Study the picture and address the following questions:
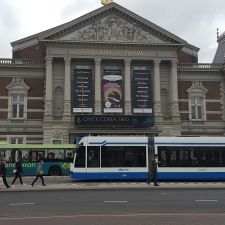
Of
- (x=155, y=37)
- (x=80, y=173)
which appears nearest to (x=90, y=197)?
(x=80, y=173)

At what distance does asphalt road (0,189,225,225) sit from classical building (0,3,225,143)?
1241 inches

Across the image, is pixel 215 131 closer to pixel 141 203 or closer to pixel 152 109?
pixel 152 109

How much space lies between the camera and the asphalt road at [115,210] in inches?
510

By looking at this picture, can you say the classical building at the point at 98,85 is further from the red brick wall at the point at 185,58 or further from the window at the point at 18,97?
the red brick wall at the point at 185,58

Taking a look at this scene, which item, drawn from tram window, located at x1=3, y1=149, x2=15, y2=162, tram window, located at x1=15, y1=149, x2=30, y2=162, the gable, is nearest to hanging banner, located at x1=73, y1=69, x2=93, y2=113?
the gable

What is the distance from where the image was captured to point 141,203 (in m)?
17.8

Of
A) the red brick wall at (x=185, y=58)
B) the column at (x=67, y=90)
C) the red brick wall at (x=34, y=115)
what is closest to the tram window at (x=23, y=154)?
the column at (x=67, y=90)

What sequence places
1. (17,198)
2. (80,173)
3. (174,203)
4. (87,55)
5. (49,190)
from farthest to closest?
(87,55) < (80,173) < (49,190) < (17,198) < (174,203)

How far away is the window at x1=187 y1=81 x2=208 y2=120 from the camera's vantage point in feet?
189

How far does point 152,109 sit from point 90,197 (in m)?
34.4

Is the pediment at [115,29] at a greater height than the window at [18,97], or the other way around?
the pediment at [115,29]

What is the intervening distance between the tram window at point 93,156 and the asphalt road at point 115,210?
9.58 meters

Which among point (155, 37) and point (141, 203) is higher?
point (155, 37)

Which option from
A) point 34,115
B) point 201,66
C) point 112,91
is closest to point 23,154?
point 34,115
